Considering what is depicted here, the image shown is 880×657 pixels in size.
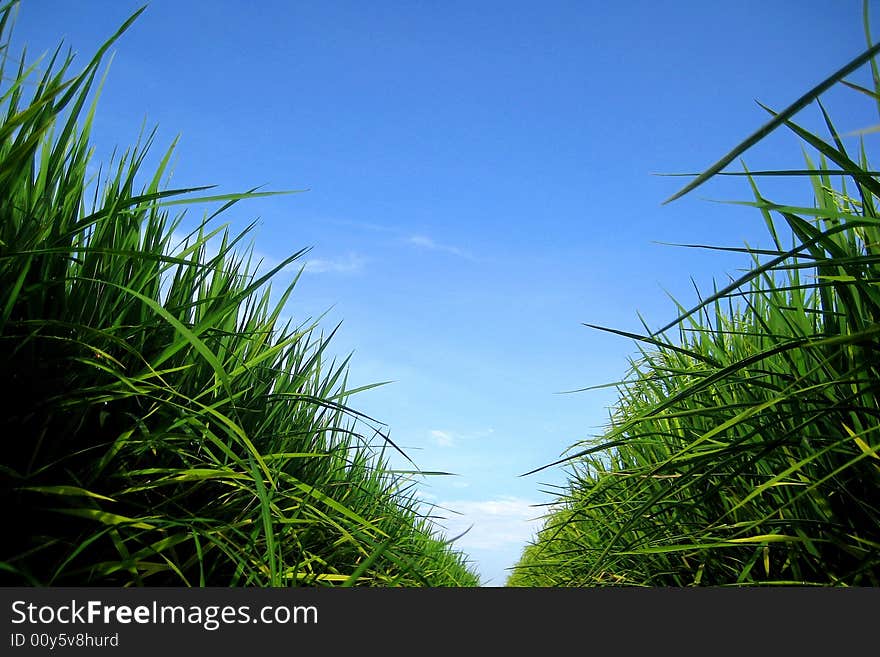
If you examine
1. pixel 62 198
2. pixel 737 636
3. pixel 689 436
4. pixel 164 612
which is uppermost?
pixel 62 198

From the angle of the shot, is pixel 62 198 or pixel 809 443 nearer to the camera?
pixel 809 443

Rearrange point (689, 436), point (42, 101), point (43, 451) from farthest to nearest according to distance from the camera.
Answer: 1. point (689, 436)
2. point (43, 451)
3. point (42, 101)

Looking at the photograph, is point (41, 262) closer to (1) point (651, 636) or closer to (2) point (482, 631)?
(2) point (482, 631)

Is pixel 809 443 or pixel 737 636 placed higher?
pixel 809 443

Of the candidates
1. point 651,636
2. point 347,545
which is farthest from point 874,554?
point 347,545

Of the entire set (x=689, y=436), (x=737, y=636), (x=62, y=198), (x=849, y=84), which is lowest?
(x=737, y=636)

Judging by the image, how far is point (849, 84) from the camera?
0.78m

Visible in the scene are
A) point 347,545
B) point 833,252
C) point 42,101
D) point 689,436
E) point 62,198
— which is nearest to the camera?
point 42,101

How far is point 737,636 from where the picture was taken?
2.52 ft

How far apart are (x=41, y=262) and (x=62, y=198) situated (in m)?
0.22

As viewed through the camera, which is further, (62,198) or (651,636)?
(62,198)

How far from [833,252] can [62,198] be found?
3.99 ft

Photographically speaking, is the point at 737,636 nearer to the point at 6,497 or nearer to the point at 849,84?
the point at 849,84

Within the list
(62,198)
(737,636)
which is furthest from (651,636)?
(62,198)
